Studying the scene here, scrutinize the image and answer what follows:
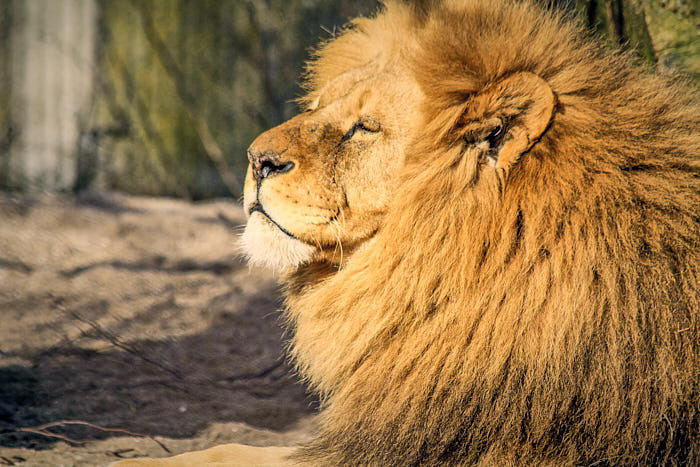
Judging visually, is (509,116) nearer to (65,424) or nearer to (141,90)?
(65,424)

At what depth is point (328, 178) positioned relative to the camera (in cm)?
197

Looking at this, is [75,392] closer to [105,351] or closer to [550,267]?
[105,351]

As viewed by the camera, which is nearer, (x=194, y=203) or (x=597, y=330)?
(x=597, y=330)

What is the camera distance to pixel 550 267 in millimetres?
1719

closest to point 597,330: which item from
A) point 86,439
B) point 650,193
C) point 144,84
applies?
point 650,193

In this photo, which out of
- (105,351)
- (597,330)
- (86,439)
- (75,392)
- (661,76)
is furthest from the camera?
(105,351)

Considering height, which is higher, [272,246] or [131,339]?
[272,246]

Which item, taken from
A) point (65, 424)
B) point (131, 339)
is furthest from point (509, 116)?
point (131, 339)

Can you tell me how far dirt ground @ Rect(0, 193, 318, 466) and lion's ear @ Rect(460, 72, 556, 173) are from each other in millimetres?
1333

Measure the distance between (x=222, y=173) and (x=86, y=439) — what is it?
3.60 meters

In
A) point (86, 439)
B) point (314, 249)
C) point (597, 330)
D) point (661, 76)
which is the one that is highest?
point (661, 76)

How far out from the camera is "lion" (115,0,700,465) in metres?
1.65

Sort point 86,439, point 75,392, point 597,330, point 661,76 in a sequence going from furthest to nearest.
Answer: point 75,392 → point 86,439 → point 661,76 → point 597,330

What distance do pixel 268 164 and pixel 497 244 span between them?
2.23 ft
